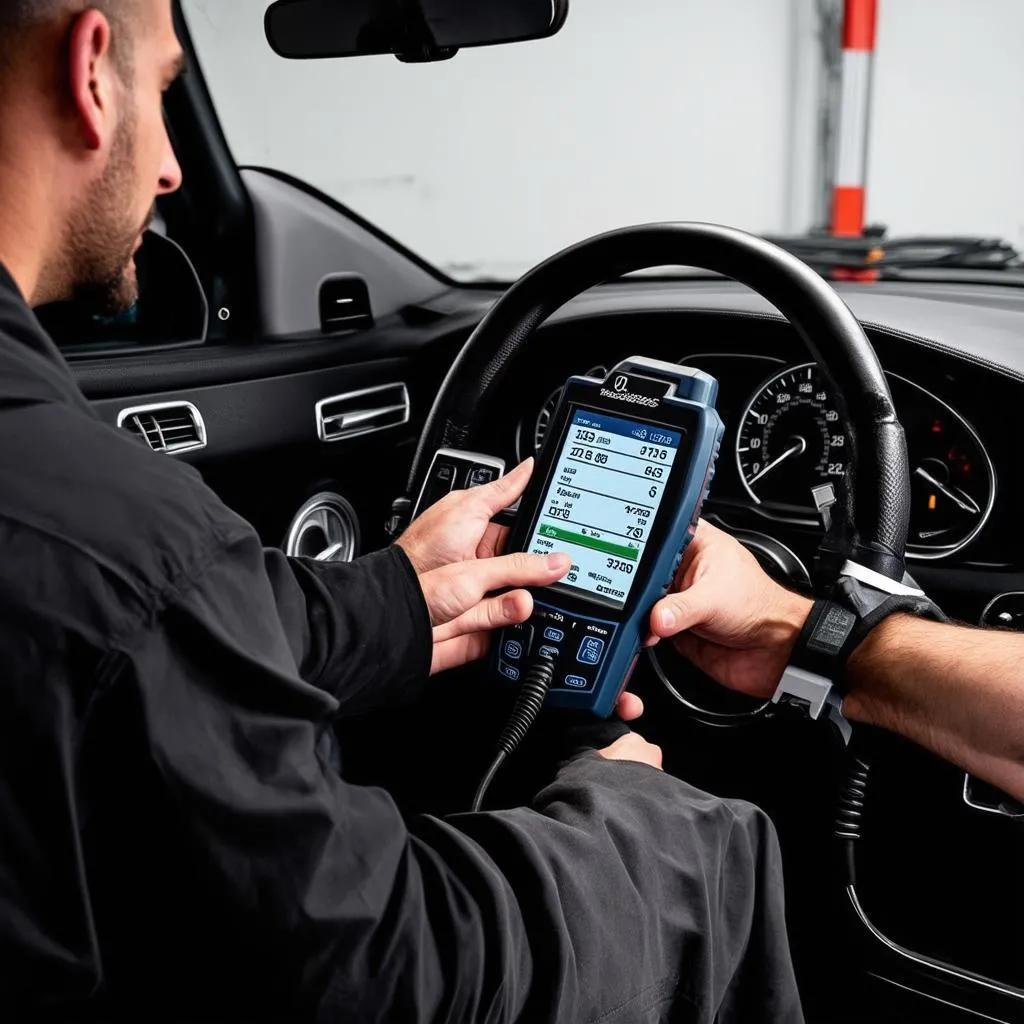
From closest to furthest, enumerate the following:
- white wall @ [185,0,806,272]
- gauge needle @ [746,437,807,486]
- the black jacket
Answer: the black jacket < gauge needle @ [746,437,807,486] < white wall @ [185,0,806,272]

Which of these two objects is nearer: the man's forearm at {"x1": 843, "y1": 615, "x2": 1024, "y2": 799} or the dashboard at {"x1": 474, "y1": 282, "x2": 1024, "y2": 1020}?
the man's forearm at {"x1": 843, "y1": 615, "x2": 1024, "y2": 799}

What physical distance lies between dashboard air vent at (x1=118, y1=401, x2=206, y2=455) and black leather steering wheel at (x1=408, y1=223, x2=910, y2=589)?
48cm

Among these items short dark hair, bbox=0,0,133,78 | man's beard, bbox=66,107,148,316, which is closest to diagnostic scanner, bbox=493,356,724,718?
man's beard, bbox=66,107,148,316

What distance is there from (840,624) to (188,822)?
2.06 feet

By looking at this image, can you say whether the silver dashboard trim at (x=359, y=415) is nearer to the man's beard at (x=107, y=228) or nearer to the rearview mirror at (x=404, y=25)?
the rearview mirror at (x=404, y=25)

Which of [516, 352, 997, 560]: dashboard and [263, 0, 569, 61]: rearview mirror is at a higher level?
[263, 0, 569, 61]: rearview mirror

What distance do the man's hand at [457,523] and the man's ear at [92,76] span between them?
0.52 meters

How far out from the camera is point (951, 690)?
3.50ft

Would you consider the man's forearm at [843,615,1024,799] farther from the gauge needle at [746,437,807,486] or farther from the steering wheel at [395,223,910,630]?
the gauge needle at [746,437,807,486]

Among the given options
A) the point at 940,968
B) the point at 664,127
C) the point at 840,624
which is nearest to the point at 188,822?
the point at 840,624

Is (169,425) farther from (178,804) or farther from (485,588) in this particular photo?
(178,804)

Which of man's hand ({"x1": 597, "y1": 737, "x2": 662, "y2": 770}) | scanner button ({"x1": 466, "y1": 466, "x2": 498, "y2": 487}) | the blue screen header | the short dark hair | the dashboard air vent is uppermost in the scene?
the short dark hair

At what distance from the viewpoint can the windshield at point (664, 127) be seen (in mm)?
5387

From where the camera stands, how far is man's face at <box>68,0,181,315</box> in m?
0.84
